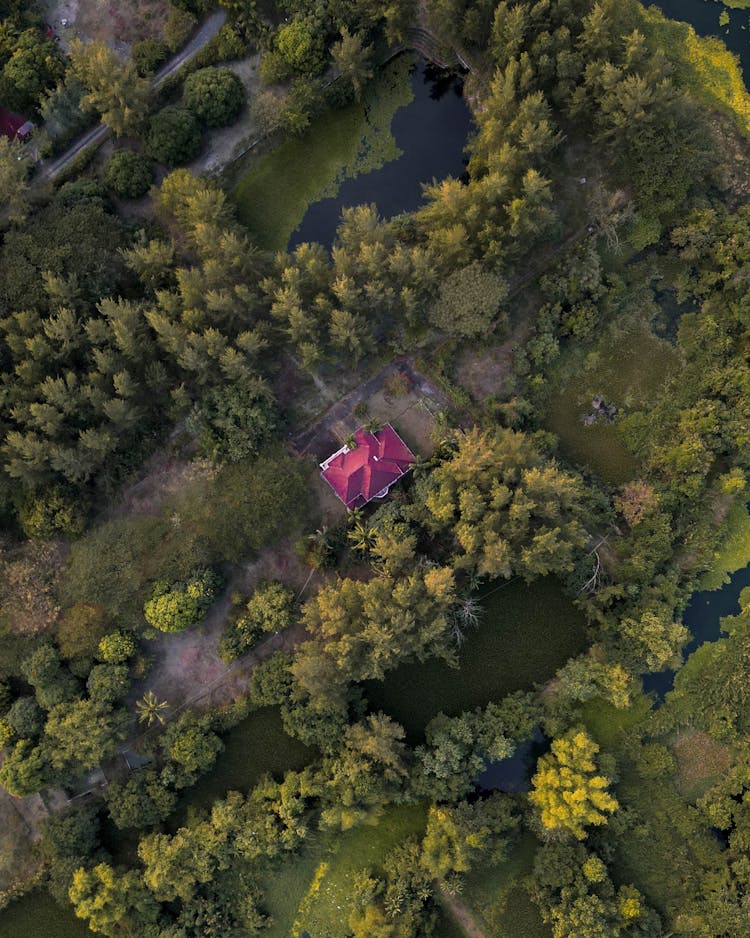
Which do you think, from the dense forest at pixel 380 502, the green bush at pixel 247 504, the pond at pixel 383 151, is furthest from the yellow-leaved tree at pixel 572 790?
the pond at pixel 383 151

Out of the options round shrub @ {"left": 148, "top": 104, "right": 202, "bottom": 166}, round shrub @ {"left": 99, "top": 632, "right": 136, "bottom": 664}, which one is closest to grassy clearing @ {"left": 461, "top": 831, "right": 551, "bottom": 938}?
round shrub @ {"left": 99, "top": 632, "right": 136, "bottom": 664}

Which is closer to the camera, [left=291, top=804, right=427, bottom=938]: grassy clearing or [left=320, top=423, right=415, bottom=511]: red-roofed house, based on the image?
[left=320, top=423, right=415, bottom=511]: red-roofed house

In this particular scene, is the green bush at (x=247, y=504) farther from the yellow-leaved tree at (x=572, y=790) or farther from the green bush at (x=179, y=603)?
the yellow-leaved tree at (x=572, y=790)

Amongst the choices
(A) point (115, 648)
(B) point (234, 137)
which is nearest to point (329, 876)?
(A) point (115, 648)

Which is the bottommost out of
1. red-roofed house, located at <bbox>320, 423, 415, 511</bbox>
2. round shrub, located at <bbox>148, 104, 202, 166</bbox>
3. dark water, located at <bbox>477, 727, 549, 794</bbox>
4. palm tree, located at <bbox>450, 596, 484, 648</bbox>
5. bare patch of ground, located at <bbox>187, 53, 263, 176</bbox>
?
dark water, located at <bbox>477, 727, 549, 794</bbox>

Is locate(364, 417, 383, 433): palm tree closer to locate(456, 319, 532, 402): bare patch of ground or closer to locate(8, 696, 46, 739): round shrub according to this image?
locate(456, 319, 532, 402): bare patch of ground

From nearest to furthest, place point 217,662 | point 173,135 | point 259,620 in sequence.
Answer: point 259,620, point 173,135, point 217,662

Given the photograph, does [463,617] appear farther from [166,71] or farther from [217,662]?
[166,71]
